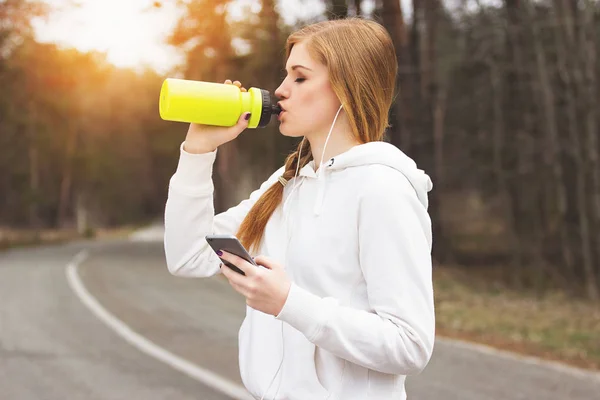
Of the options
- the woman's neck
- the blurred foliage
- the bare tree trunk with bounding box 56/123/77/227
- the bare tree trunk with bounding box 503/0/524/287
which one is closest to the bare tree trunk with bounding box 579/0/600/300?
the blurred foliage

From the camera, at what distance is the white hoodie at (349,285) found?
5.91 feet

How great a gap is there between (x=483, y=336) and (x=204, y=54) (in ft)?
62.0

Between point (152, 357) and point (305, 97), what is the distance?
6.93 m

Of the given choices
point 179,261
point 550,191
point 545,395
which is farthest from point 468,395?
point 550,191

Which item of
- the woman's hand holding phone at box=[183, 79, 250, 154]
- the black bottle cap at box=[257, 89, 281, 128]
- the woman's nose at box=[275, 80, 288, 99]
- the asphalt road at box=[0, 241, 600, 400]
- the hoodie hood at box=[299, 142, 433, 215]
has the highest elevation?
the woman's nose at box=[275, 80, 288, 99]

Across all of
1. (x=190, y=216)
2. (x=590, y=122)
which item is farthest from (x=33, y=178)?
(x=190, y=216)

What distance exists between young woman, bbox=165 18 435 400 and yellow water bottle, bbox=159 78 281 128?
0.04m

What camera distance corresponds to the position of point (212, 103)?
6.67 feet

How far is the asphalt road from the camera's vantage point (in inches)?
271

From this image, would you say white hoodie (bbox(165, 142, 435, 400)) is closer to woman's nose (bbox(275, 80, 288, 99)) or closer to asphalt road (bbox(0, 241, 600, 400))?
woman's nose (bbox(275, 80, 288, 99))

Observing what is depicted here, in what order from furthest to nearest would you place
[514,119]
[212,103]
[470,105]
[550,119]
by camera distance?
[470,105] < [514,119] < [550,119] < [212,103]

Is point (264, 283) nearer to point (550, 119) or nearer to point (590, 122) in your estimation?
point (590, 122)

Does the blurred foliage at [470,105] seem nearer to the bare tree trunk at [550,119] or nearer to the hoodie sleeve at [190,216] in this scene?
the bare tree trunk at [550,119]

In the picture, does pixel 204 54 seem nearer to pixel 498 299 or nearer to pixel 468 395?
pixel 498 299
